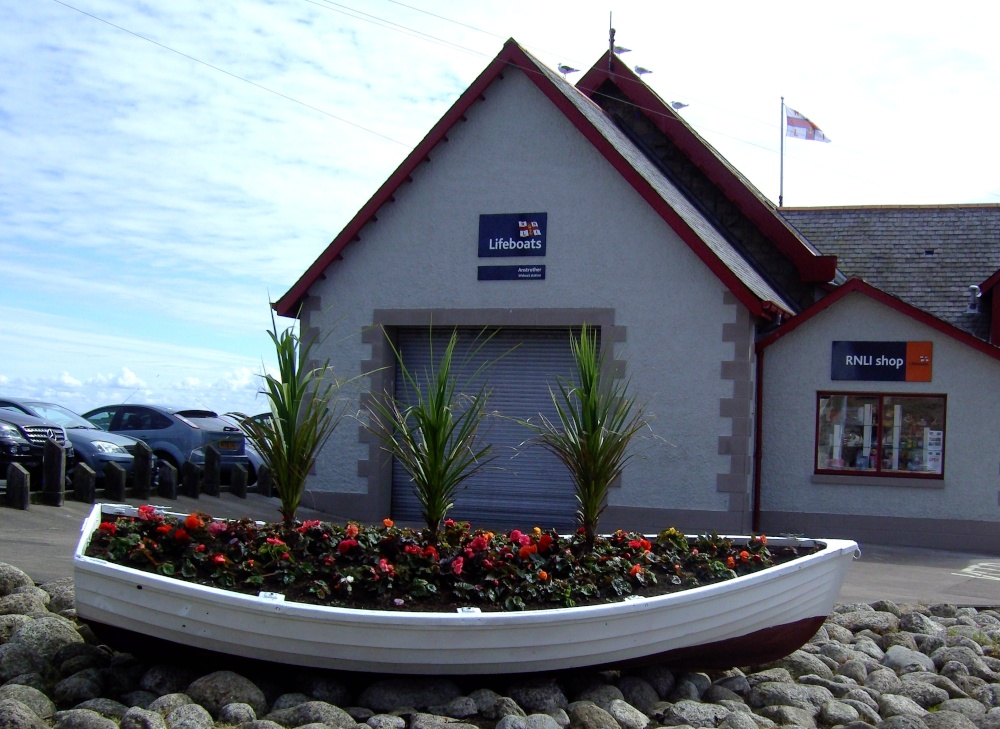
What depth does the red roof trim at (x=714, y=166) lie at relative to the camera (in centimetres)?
1766

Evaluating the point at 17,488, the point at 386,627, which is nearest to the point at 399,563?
the point at 386,627

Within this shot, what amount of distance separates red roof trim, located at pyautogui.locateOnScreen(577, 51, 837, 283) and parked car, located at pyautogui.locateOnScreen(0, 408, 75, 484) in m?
11.1

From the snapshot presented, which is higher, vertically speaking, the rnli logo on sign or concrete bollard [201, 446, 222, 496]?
the rnli logo on sign

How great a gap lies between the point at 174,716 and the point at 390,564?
1.66 meters

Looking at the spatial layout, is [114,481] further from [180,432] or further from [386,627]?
[386,627]

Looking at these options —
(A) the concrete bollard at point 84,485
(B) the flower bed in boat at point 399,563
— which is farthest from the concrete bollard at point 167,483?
(B) the flower bed in boat at point 399,563

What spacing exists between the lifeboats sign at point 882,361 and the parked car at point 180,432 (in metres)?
10.3

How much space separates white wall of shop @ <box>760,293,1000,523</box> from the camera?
49.8ft

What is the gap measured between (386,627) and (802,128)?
20251 mm

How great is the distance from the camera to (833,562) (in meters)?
8.23

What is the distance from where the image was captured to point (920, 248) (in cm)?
1869

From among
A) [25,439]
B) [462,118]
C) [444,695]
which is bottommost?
[444,695]

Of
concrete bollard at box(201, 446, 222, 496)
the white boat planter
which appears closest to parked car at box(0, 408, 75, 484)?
concrete bollard at box(201, 446, 222, 496)

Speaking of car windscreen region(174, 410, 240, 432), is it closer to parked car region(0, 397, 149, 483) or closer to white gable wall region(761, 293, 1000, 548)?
parked car region(0, 397, 149, 483)
